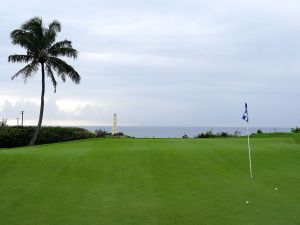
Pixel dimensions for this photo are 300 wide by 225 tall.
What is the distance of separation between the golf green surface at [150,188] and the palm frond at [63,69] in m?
20.9

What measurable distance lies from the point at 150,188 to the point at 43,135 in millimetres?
29090

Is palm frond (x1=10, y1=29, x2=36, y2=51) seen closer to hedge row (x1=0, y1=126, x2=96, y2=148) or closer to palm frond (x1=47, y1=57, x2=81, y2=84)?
palm frond (x1=47, y1=57, x2=81, y2=84)

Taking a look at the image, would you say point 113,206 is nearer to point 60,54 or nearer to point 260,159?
point 260,159

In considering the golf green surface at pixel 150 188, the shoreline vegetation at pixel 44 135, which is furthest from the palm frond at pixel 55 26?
the golf green surface at pixel 150 188

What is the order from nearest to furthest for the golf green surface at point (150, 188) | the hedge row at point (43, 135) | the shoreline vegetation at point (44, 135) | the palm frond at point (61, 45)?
1. the golf green surface at point (150, 188)
2. the shoreline vegetation at point (44, 135)
3. the hedge row at point (43, 135)
4. the palm frond at point (61, 45)

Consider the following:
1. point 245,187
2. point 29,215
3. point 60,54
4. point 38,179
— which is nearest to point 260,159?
point 245,187

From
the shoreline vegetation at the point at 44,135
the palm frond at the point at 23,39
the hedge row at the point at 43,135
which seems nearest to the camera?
the shoreline vegetation at the point at 44,135

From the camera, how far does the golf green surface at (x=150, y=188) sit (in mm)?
11703

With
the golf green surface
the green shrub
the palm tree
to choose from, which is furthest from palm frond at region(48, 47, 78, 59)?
the golf green surface

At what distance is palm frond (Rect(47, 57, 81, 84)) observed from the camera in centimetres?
4328

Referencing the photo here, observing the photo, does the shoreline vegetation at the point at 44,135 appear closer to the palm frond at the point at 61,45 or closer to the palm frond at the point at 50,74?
the palm frond at the point at 50,74

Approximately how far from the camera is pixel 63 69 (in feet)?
143

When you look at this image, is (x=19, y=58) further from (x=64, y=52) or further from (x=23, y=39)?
(x=64, y=52)

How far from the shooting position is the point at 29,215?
11836 mm
